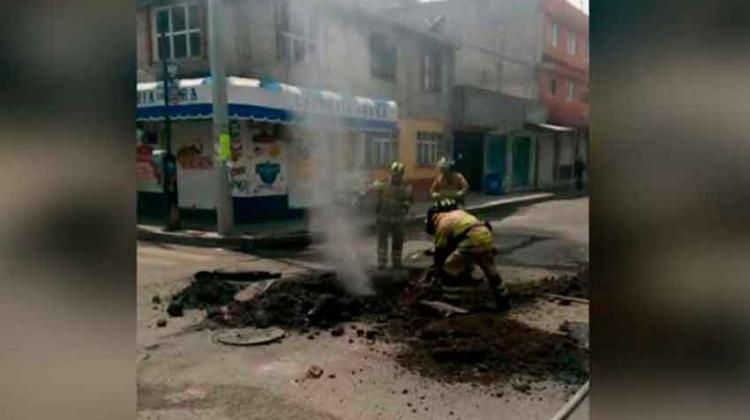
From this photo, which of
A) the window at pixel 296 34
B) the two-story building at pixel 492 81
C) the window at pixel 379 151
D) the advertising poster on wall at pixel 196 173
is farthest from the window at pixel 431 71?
the advertising poster on wall at pixel 196 173

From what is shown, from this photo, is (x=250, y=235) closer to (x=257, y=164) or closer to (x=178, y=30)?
(x=257, y=164)

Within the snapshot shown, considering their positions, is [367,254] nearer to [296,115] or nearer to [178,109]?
[296,115]

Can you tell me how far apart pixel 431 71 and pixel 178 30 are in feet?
13.9

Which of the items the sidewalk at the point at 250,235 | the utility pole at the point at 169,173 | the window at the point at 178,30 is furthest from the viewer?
the window at the point at 178,30

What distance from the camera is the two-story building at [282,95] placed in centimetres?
865

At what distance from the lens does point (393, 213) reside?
6.46 metres

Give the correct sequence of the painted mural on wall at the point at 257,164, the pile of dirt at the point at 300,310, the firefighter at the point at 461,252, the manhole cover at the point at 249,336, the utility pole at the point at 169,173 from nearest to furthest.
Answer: the manhole cover at the point at 249,336
the pile of dirt at the point at 300,310
the firefighter at the point at 461,252
the utility pole at the point at 169,173
the painted mural on wall at the point at 257,164

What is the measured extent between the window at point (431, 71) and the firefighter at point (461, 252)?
5236mm

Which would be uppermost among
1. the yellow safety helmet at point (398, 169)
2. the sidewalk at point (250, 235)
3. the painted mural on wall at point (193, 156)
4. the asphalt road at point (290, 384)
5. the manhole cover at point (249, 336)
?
the painted mural on wall at point (193, 156)

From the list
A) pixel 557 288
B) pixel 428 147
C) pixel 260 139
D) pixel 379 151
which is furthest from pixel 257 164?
pixel 557 288

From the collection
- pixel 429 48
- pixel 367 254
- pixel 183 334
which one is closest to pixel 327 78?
pixel 429 48

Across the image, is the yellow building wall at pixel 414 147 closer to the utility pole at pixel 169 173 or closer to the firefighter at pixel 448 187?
the firefighter at pixel 448 187

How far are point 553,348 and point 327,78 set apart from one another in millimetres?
5878

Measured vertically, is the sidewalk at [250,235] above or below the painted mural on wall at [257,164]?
below
